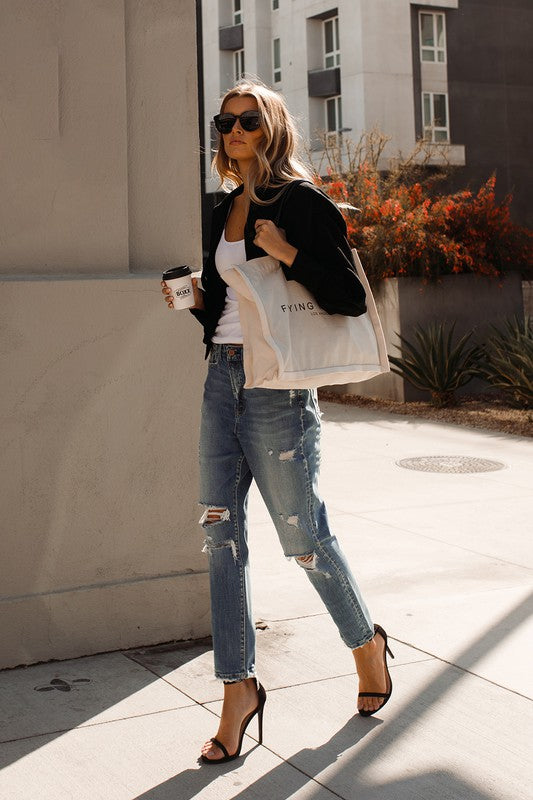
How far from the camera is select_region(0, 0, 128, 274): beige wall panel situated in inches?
168

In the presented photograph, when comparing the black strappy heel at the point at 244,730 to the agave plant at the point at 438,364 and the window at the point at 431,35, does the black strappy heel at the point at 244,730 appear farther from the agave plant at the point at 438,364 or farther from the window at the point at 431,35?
the window at the point at 431,35

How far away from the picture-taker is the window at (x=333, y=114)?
41125mm

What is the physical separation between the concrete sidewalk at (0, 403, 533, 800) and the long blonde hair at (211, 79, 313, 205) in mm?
1726

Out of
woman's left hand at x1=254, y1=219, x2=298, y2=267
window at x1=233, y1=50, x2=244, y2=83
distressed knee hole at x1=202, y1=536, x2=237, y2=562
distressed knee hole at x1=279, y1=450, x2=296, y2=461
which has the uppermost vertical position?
window at x1=233, y1=50, x2=244, y2=83

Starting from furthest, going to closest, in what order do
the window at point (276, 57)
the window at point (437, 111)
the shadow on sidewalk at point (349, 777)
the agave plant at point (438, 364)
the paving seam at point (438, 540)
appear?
1. the window at point (276, 57)
2. the window at point (437, 111)
3. the agave plant at point (438, 364)
4. the paving seam at point (438, 540)
5. the shadow on sidewalk at point (349, 777)

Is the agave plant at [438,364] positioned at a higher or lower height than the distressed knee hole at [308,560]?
higher

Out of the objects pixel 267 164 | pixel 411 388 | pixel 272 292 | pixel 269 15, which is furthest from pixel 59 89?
pixel 269 15

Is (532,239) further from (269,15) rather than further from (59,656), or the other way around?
(269,15)

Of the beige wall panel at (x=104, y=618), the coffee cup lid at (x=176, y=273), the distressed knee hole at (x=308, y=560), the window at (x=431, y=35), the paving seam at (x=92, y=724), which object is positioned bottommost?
the paving seam at (x=92, y=724)

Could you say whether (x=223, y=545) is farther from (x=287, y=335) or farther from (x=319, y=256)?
(x=319, y=256)

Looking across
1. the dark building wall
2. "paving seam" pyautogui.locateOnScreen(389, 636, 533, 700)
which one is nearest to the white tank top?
"paving seam" pyautogui.locateOnScreen(389, 636, 533, 700)

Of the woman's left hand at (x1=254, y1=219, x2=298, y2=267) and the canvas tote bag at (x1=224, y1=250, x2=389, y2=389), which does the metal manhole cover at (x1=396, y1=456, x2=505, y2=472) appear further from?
the woman's left hand at (x1=254, y1=219, x2=298, y2=267)

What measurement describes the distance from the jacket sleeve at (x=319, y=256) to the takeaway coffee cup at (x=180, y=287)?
31 cm

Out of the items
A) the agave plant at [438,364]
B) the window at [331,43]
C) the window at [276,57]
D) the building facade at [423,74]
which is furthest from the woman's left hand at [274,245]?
the window at [276,57]
